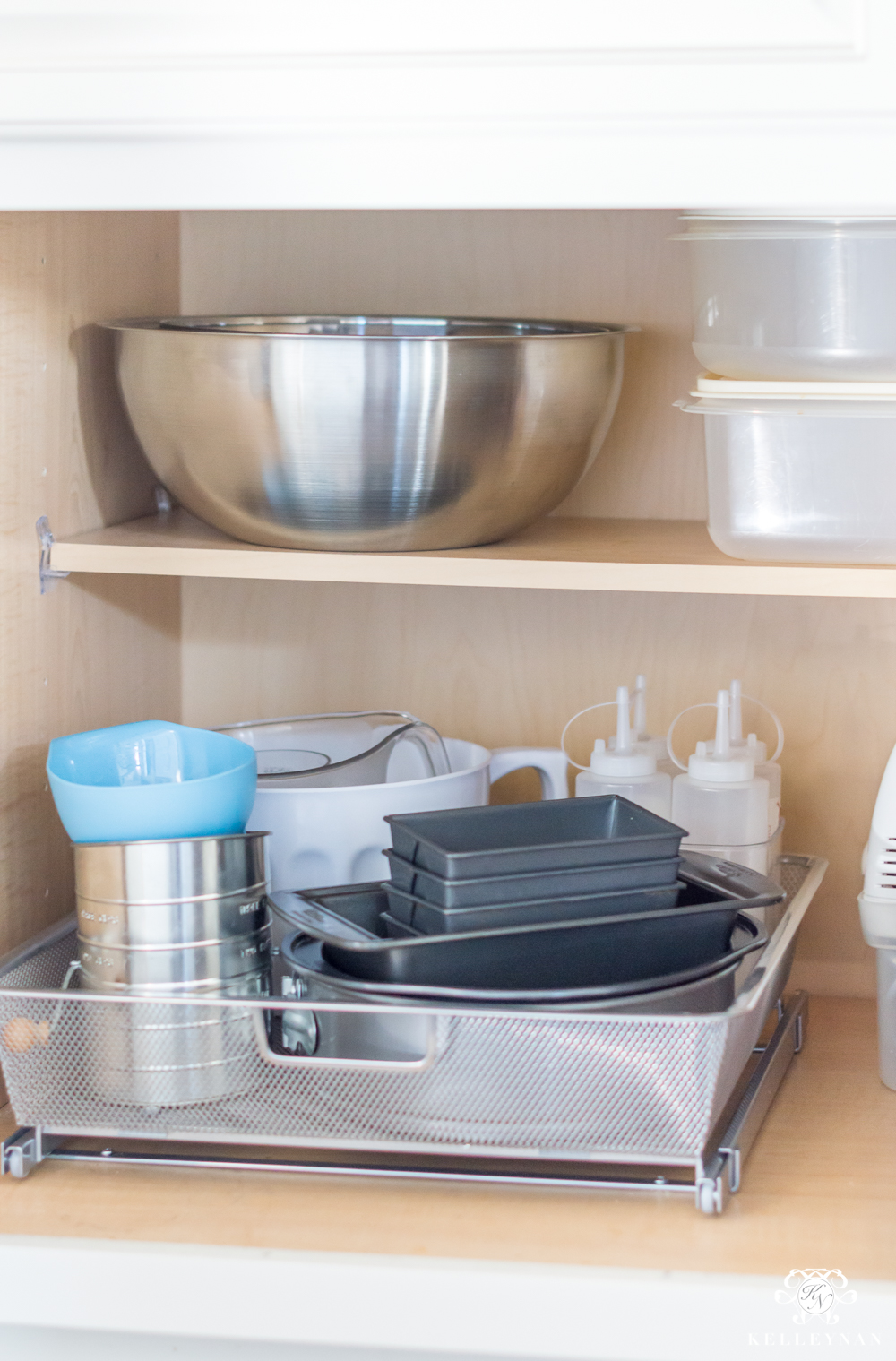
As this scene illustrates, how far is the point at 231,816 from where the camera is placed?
2.96ft

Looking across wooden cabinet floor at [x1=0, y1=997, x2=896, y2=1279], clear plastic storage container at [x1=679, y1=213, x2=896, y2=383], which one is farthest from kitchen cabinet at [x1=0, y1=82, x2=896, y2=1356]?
clear plastic storage container at [x1=679, y1=213, x2=896, y2=383]

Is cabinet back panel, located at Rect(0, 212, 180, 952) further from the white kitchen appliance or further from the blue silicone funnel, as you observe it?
the white kitchen appliance

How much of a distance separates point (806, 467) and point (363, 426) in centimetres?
28

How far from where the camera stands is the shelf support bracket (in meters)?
0.98

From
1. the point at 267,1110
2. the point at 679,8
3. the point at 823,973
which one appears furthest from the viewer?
the point at 823,973

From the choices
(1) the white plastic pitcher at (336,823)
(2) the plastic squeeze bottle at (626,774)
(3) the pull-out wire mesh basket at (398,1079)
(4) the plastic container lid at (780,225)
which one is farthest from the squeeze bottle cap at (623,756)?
(4) the plastic container lid at (780,225)

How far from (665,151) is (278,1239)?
24.0 inches

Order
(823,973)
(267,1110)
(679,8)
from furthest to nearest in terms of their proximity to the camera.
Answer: (823,973) < (267,1110) < (679,8)

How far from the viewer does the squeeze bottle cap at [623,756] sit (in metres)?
1.06

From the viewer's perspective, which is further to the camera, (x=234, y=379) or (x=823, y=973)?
(x=823, y=973)

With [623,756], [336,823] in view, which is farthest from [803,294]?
[336,823]

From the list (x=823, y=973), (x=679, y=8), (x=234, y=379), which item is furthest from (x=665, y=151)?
(x=823, y=973)

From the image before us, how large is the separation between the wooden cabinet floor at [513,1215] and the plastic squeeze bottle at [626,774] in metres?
0.27

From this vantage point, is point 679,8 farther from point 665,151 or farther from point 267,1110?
point 267,1110
